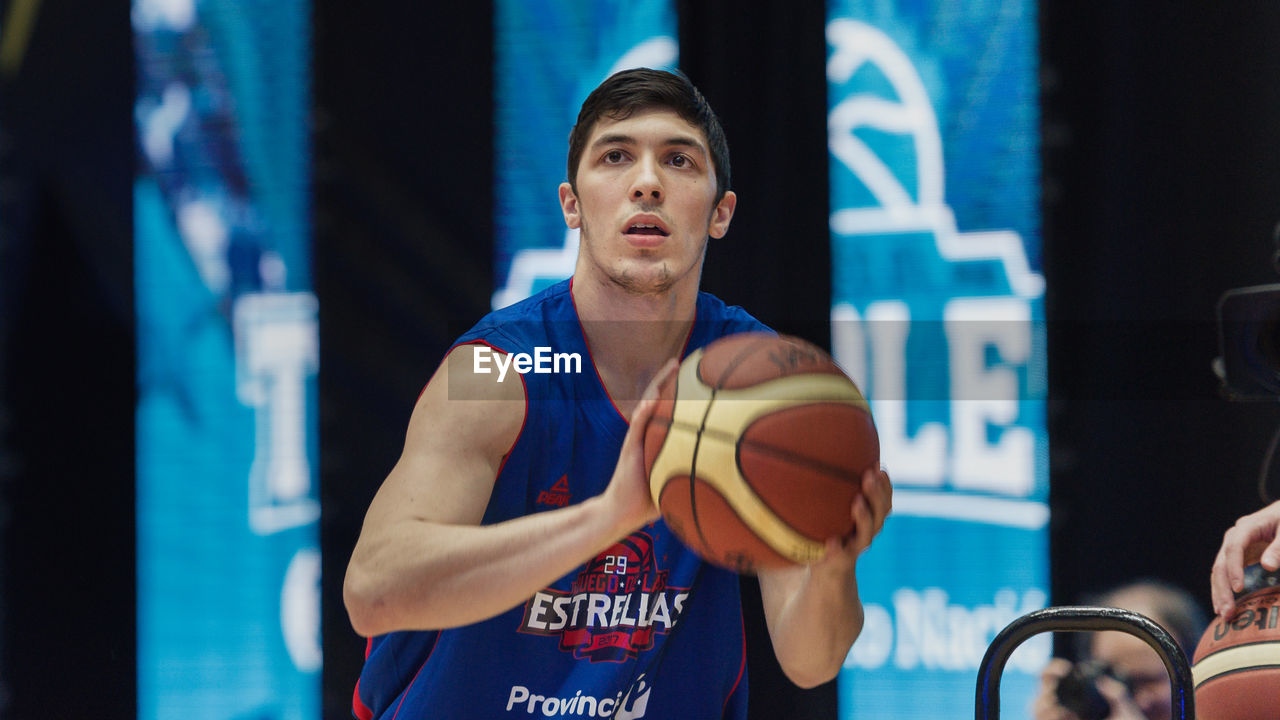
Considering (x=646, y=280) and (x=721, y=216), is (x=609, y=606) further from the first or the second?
(x=721, y=216)

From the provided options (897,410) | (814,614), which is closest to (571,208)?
(814,614)

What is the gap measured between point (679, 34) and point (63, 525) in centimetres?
225

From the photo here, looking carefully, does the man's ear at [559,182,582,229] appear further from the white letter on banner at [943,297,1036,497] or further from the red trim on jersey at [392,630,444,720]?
the white letter on banner at [943,297,1036,497]

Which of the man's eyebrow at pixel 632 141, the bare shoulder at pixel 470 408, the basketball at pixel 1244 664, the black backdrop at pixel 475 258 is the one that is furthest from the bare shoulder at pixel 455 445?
the black backdrop at pixel 475 258

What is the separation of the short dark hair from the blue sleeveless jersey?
1.20 ft

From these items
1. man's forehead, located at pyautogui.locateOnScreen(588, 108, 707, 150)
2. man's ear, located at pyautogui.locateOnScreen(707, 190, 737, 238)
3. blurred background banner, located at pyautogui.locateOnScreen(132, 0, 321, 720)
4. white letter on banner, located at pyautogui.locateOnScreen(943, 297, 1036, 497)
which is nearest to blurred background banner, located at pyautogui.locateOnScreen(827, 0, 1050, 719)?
white letter on banner, located at pyautogui.locateOnScreen(943, 297, 1036, 497)

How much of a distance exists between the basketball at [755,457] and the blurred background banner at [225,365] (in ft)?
6.25

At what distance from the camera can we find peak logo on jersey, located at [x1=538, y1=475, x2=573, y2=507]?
1.70m

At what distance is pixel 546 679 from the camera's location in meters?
1.72

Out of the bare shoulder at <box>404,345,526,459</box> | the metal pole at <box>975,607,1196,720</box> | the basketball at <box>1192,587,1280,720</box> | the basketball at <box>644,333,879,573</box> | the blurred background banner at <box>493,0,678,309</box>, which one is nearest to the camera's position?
the metal pole at <box>975,607,1196,720</box>

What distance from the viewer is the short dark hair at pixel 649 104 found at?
185 centimetres

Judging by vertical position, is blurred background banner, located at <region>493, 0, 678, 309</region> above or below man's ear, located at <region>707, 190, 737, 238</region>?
above

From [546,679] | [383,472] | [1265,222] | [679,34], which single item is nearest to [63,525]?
[383,472]

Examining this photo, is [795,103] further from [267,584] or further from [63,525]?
[63,525]
